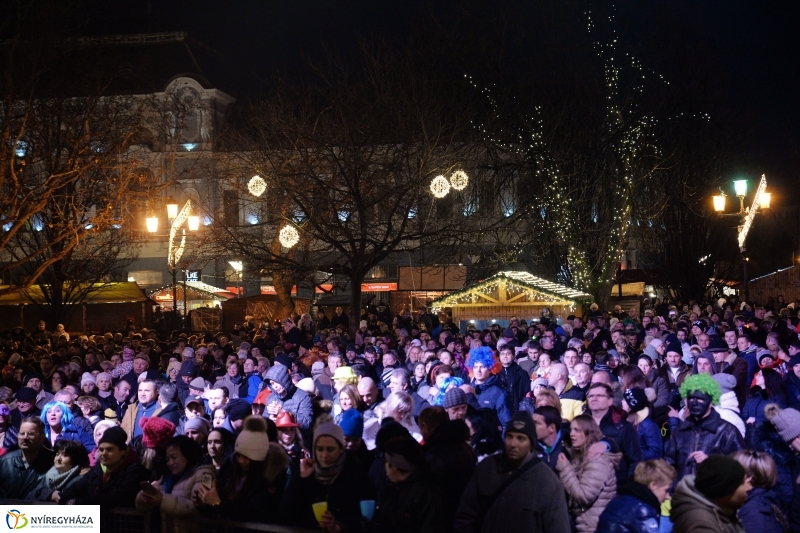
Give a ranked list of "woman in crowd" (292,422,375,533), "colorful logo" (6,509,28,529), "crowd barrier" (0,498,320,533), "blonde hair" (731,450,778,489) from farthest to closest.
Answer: "colorful logo" (6,509,28,529), "woman in crowd" (292,422,375,533), "crowd barrier" (0,498,320,533), "blonde hair" (731,450,778,489)

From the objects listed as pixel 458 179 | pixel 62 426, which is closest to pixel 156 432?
pixel 62 426

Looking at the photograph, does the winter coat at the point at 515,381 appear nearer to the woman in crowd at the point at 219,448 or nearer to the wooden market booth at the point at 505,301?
the woman in crowd at the point at 219,448

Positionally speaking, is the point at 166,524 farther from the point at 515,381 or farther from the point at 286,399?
the point at 515,381

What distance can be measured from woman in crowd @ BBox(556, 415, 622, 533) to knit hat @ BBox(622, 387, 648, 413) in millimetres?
2367

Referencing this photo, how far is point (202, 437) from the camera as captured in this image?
308 inches

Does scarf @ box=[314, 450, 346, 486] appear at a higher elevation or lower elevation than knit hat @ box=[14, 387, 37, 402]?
lower

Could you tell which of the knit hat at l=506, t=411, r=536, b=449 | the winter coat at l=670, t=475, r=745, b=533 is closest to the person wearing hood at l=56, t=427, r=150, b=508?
the knit hat at l=506, t=411, r=536, b=449

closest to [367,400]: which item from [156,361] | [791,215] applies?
[156,361]

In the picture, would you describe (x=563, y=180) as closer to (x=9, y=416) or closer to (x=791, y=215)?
(x=9, y=416)

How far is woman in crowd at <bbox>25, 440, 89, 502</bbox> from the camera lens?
7.16 metres

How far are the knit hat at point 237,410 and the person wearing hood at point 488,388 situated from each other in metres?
2.31

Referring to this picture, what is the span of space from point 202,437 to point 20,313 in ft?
94.1

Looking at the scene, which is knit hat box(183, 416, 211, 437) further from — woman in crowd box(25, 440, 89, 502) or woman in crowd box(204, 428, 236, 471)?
woman in crowd box(25, 440, 89, 502)

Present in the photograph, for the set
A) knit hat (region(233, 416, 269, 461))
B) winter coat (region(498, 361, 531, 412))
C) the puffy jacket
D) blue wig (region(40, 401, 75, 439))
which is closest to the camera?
knit hat (region(233, 416, 269, 461))
